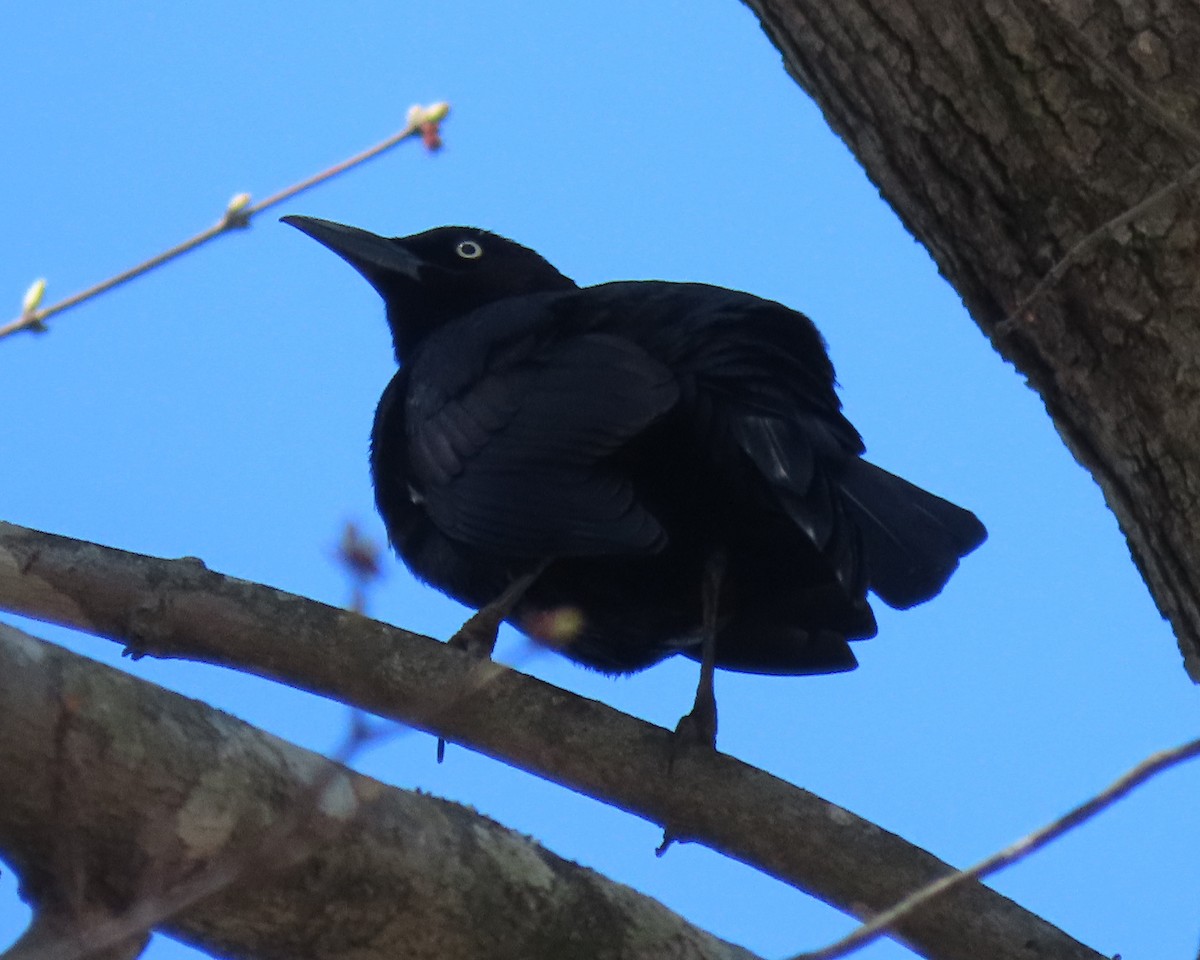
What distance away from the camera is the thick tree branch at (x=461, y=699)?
342cm

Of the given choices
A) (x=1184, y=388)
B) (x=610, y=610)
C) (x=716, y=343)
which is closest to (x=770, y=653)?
(x=610, y=610)

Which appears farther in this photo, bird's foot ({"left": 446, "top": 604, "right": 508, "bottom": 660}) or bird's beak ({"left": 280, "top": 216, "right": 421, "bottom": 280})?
bird's beak ({"left": 280, "top": 216, "right": 421, "bottom": 280})

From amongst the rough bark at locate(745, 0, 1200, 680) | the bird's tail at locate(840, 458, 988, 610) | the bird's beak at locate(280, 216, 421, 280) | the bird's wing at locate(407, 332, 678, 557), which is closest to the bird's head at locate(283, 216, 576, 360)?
the bird's beak at locate(280, 216, 421, 280)

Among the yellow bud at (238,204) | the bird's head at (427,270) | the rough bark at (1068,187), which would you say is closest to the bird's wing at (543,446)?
the rough bark at (1068,187)

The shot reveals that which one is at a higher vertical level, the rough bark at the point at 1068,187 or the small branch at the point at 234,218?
the rough bark at the point at 1068,187

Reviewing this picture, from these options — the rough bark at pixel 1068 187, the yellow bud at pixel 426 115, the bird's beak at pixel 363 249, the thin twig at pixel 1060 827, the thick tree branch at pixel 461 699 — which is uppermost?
the bird's beak at pixel 363 249

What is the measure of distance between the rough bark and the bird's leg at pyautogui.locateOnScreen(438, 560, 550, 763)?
1.45 metres

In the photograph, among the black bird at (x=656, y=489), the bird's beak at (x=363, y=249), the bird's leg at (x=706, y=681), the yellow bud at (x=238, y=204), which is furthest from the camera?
the bird's beak at (x=363, y=249)

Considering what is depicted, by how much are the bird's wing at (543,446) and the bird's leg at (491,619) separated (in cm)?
16

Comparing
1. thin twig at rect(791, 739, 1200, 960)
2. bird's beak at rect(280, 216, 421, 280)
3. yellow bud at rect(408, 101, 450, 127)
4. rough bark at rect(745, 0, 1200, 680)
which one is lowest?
thin twig at rect(791, 739, 1200, 960)

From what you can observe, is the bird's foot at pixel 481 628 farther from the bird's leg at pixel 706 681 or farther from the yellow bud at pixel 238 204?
the yellow bud at pixel 238 204

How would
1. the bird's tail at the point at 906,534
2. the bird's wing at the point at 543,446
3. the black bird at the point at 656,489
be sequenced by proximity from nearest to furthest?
1. the bird's tail at the point at 906,534
2. the black bird at the point at 656,489
3. the bird's wing at the point at 543,446

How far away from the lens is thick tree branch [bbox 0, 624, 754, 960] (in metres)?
2.55

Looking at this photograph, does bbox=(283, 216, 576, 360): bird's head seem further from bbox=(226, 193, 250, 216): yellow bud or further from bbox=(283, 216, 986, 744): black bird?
bbox=(226, 193, 250, 216): yellow bud
